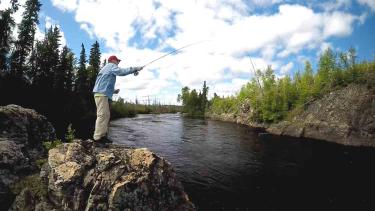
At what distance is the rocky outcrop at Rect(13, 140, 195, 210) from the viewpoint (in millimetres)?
7996

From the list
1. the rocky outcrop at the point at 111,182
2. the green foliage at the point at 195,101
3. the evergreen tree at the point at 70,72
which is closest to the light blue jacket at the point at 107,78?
the rocky outcrop at the point at 111,182

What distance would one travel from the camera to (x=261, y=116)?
69875 mm

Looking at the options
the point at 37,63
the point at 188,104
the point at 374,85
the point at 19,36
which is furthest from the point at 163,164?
the point at 188,104

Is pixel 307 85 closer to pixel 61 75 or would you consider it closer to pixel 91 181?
A: pixel 61 75

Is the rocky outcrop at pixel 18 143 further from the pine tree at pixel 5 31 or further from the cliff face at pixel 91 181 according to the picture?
the pine tree at pixel 5 31

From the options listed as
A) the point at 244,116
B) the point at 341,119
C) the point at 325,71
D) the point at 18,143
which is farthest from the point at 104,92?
the point at 244,116

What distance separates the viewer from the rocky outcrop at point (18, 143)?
32.9 ft

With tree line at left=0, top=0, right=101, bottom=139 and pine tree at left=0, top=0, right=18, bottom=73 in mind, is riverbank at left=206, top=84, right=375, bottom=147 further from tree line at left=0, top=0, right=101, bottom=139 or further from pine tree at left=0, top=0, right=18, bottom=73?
pine tree at left=0, top=0, right=18, bottom=73

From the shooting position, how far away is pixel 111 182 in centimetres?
820

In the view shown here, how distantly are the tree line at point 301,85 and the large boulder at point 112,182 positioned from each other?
48.0 meters

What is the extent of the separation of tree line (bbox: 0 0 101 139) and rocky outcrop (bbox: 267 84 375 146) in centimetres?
3467

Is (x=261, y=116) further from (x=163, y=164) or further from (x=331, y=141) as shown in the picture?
(x=163, y=164)

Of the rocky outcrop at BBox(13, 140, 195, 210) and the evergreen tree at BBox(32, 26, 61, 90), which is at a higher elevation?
the evergreen tree at BBox(32, 26, 61, 90)

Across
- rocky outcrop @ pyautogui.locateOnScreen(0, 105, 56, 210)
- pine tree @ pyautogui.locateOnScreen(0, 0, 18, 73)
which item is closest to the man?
rocky outcrop @ pyautogui.locateOnScreen(0, 105, 56, 210)
